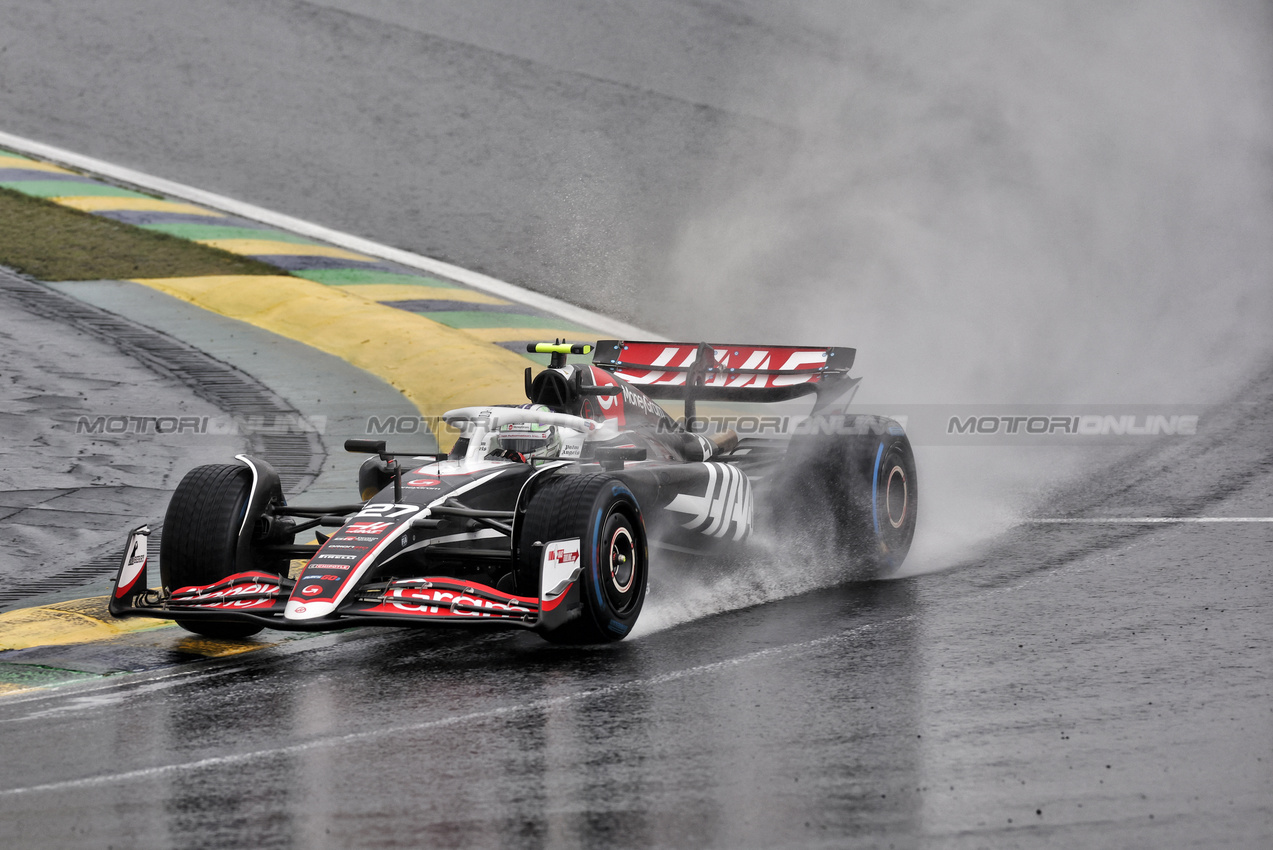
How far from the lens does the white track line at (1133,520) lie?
29.0 ft

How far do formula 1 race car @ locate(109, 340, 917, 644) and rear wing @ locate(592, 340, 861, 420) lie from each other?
0.28 m

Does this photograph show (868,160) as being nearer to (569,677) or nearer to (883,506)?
(883,506)

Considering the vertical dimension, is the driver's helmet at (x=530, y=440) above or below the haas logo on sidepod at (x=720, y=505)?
above

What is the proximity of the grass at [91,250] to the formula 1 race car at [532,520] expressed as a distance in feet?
25.6

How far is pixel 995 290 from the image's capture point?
14.2 m

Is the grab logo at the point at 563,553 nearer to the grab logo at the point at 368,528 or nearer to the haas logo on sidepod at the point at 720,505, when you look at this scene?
the grab logo at the point at 368,528

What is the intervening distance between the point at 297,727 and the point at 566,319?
9.66 m

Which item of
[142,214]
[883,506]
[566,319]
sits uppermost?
[142,214]

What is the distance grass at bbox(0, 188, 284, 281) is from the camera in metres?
14.3

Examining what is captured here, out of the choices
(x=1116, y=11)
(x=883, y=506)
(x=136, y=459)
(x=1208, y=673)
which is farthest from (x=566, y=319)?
(x=1208, y=673)

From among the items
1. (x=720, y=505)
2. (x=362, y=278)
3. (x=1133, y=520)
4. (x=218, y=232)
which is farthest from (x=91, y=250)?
(x=1133, y=520)

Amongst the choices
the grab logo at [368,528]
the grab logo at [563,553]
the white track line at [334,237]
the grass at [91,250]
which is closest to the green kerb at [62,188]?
the grass at [91,250]

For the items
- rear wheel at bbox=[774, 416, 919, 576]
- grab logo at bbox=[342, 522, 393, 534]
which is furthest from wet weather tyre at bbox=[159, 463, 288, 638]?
rear wheel at bbox=[774, 416, 919, 576]

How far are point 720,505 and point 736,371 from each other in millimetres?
1883
